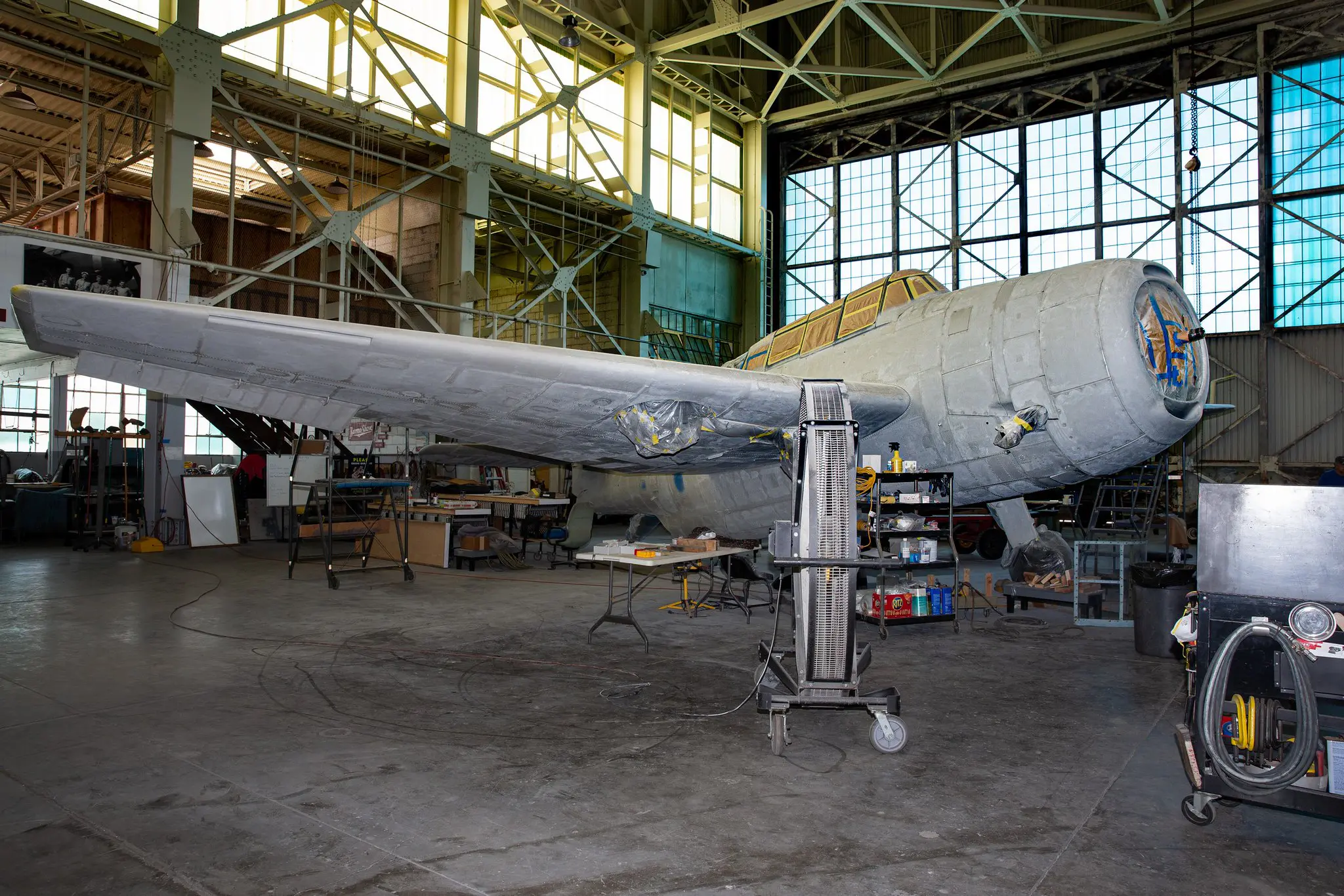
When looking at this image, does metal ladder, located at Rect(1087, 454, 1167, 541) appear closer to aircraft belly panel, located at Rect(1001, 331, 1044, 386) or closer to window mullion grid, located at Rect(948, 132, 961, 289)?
aircraft belly panel, located at Rect(1001, 331, 1044, 386)

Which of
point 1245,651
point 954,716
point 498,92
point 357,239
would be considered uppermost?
point 498,92

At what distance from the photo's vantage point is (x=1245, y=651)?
11.1 feet

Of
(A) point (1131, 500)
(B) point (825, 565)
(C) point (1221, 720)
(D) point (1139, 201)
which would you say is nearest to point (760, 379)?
(B) point (825, 565)

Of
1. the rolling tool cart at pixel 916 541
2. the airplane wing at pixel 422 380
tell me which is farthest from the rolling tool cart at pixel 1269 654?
the rolling tool cart at pixel 916 541

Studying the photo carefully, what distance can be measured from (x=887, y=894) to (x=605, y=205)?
2192 centimetres

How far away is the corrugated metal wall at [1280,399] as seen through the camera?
19.7 m

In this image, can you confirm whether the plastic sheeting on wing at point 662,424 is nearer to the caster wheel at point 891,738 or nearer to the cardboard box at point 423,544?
the caster wheel at point 891,738

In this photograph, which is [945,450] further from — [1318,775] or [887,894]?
[887,894]

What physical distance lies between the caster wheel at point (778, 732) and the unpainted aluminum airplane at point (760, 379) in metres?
2.25

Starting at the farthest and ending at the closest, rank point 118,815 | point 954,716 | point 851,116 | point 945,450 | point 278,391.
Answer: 1. point 851,116
2. point 945,450
3. point 954,716
4. point 278,391
5. point 118,815

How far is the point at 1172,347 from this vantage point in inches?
261

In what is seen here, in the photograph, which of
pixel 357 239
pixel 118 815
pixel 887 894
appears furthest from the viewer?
pixel 357 239

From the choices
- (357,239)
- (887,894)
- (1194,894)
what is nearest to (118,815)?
(887,894)

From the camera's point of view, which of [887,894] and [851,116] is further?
[851,116]
